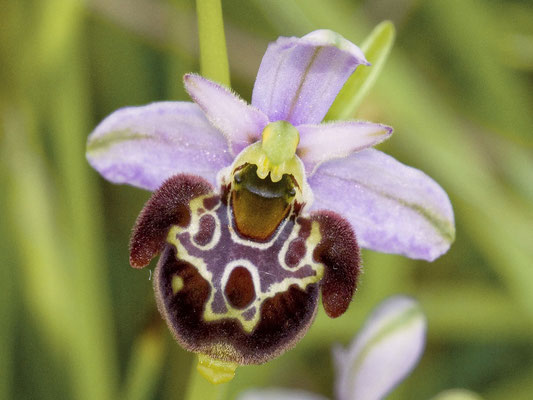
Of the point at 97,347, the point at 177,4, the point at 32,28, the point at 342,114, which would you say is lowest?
the point at 97,347

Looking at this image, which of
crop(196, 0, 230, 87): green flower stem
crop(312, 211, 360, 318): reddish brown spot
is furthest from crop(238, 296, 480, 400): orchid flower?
crop(196, 0, 230, 87): green flower stem

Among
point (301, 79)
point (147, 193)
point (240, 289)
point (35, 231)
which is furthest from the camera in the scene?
point (147, 193)

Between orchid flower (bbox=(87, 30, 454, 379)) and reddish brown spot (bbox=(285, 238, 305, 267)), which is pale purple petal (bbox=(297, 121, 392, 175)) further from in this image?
reddish brown spot (bbox=(285, 238, 305, 267))

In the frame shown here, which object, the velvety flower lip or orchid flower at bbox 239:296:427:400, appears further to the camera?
orchid flower at bbox 239:296:427:400

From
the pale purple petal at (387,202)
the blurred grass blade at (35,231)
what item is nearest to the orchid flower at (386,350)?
the pale purple petal at (387,202)

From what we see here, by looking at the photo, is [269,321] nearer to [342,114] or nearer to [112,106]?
[342,114]

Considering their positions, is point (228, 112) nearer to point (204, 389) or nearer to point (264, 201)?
point (264, 201)

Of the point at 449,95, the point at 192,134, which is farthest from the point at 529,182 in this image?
the point at 192,134

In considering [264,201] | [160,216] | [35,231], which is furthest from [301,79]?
[35,231]
